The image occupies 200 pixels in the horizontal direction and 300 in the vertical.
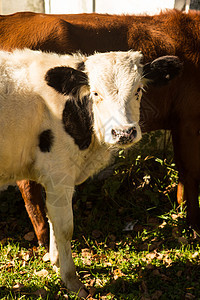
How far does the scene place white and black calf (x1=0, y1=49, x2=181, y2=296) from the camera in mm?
3141

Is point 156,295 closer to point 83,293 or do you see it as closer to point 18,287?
point 83,293

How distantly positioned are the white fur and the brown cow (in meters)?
0.69

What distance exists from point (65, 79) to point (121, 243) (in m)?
2.24

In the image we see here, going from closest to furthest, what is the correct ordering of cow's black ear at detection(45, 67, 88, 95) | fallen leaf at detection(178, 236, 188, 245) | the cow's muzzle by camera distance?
the cow's muzzle
cow's black ear at detection(45, 67, 88, 95)
fallen leaf at detection(178, 236, 188, 245)

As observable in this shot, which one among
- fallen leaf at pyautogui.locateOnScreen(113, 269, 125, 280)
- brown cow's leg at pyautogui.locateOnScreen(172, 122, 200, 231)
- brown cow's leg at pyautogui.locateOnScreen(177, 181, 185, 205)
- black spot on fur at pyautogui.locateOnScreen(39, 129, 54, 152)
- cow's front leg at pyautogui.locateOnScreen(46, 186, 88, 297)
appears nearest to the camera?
black spot on fur at pyautogui.locateOnScreen(39, 129, 54, 152)

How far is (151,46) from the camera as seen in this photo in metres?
4.40

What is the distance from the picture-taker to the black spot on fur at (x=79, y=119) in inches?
132

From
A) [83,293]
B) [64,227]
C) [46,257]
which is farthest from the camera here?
[46,257]

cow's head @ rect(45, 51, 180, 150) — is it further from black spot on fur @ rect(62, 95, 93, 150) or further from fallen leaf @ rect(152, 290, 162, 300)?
fallen leaf @ rect(152, 290, 162, 300)

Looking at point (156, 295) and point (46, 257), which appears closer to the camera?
point (156, 295)

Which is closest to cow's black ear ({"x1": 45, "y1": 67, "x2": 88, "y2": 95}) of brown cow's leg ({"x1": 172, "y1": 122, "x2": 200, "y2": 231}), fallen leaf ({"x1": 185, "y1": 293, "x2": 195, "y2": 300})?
brown cow's leg ({"x1": 172, "y1": 122, "x2": 200, "y2": 231})

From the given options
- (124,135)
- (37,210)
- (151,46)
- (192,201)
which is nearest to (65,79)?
(124,135)

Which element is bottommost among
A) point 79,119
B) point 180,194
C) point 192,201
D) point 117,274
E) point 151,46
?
point 117,274

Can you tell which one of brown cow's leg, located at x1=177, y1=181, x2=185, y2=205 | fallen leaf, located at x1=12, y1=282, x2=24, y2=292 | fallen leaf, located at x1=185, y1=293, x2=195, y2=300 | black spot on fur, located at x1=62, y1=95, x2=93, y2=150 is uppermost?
black spot on fur, located at x1=62, y1=95, x2=93, y2=150
